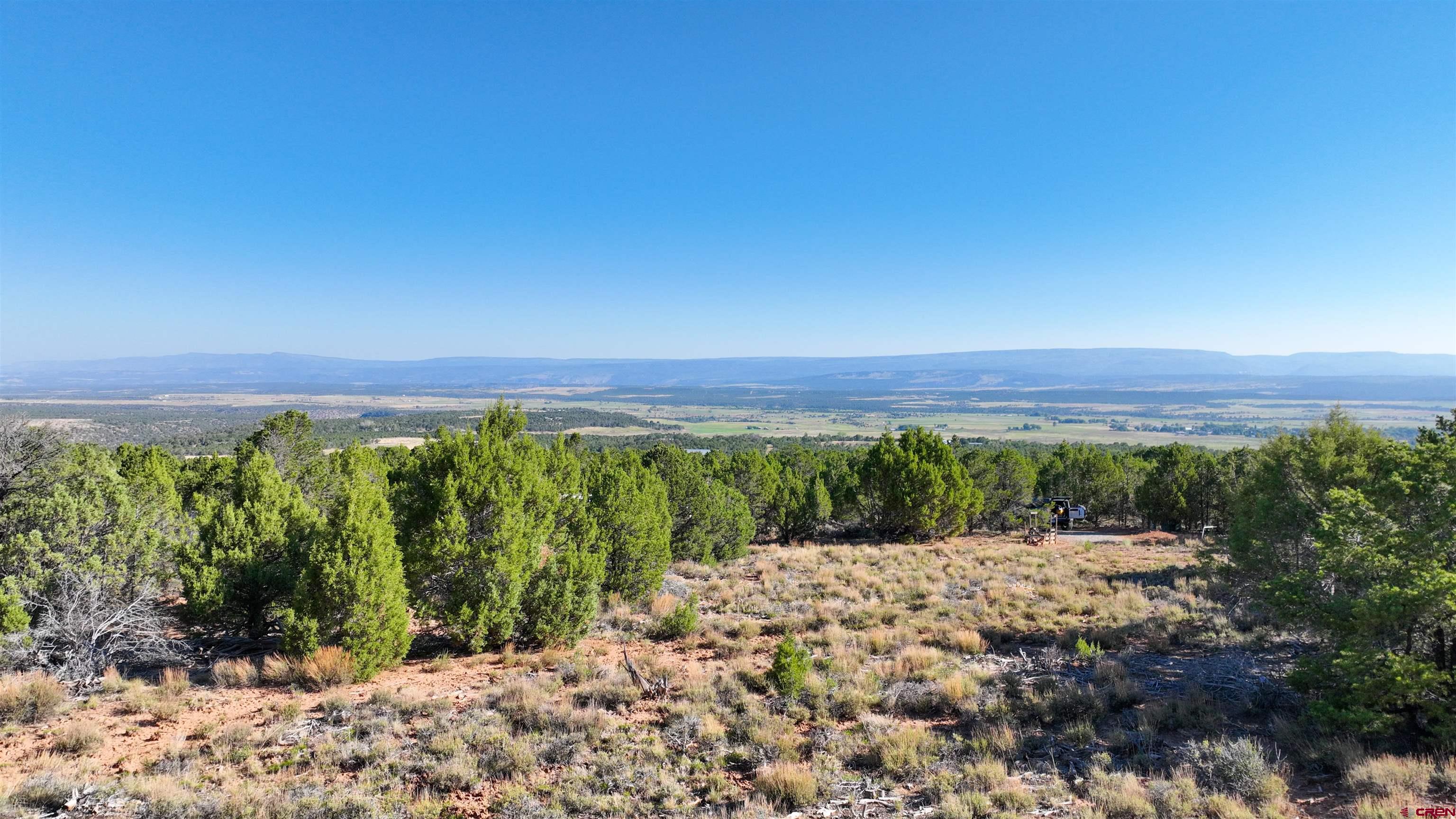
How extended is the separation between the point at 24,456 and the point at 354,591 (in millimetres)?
7494

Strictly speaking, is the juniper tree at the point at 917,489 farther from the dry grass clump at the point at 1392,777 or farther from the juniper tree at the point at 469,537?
the dry grass clump at the point at 1392,777

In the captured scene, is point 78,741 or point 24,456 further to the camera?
point 24,456

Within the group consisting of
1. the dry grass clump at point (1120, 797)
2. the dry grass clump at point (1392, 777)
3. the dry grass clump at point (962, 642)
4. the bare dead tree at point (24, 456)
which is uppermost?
the bare dead tree at point (24, 456)

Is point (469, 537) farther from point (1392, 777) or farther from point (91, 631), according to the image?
point (1392, 777)

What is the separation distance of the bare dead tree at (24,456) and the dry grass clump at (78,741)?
17.5ft

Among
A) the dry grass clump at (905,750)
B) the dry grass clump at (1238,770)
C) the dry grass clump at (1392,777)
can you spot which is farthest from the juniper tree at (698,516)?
the dry grass clump at (1392,777)

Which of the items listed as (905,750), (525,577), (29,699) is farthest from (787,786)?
(29,699)

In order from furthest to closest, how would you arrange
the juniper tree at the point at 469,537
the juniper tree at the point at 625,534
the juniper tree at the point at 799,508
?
the juniper tree at the point at 799,508 → the juniper tree at the point at 625,534 → the juniper tree at the point at 469,537

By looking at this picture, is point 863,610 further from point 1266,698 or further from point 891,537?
point 891,537

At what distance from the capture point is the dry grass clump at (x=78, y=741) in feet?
26.8

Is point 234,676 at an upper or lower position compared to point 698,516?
upper

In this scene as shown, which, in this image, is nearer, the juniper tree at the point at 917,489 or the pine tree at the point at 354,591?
the pine tree at the point at 354,591

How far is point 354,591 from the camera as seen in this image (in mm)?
10508

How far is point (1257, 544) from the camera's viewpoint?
1398 cm
